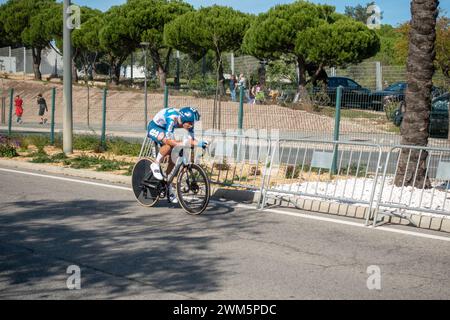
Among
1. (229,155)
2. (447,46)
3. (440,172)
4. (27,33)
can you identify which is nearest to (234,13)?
(447,46)

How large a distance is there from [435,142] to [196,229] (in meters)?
8.39

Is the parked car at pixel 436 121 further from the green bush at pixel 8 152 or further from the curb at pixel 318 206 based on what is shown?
the green bush at pixel 8 152

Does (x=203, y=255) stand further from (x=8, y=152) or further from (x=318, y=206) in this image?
(x=8, y=152)

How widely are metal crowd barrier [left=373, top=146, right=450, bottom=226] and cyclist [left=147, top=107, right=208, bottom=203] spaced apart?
9.31ft

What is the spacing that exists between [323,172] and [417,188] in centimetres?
204

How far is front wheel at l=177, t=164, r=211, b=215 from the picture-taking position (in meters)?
9.11

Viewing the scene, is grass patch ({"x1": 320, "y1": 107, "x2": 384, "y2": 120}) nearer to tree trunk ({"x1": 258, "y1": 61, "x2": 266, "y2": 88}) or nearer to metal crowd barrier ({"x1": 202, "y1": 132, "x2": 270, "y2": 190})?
metal crowd barrier ({"x1": 202, "y1": 132, "x2": 270, "y2": 190})

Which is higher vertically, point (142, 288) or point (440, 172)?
point (440, 172)

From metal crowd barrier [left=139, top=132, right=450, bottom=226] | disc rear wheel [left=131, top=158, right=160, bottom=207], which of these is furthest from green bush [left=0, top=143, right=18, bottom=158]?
disc rear wheel [left=131, top=158, right=160, bottom=207]

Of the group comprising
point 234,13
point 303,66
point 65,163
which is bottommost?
point 65,163

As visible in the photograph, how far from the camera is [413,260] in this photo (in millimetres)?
7004

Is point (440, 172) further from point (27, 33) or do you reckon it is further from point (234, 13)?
point (27, 33)

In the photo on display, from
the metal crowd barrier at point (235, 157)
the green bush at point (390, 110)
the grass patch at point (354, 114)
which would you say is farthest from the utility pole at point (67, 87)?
the green bush at point (390, 110)

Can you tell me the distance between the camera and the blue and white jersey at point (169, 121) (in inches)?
367
